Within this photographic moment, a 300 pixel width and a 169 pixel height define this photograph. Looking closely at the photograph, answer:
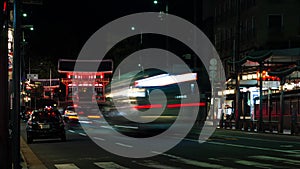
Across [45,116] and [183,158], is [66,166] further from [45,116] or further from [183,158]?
[45,116]

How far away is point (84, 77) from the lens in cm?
7012

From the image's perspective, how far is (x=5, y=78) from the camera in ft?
33.4

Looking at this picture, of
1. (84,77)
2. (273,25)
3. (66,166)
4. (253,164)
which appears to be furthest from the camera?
(84,77)

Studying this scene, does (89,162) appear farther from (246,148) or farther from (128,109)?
(128,109)

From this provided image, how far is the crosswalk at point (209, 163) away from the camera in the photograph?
1439 centimetres

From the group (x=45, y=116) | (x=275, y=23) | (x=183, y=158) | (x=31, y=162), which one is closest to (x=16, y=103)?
(x=31, y=162)

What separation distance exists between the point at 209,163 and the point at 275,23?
3931 cm

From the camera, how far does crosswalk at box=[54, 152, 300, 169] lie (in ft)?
47.2

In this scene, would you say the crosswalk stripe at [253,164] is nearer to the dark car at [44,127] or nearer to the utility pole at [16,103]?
the utility pole at [16,103]

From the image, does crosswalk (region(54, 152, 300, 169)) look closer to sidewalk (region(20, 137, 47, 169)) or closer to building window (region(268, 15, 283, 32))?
sidewalk (region(20, 137, 47, 169))

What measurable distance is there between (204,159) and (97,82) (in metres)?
54.3

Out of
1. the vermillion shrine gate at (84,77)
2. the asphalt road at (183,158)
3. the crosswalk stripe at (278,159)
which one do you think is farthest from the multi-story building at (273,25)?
the crosswalk stripe at (278,159)

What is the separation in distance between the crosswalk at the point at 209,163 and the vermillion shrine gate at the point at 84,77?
45949 millimetres

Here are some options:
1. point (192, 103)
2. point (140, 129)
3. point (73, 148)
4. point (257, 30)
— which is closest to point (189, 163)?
point (73, 148)
